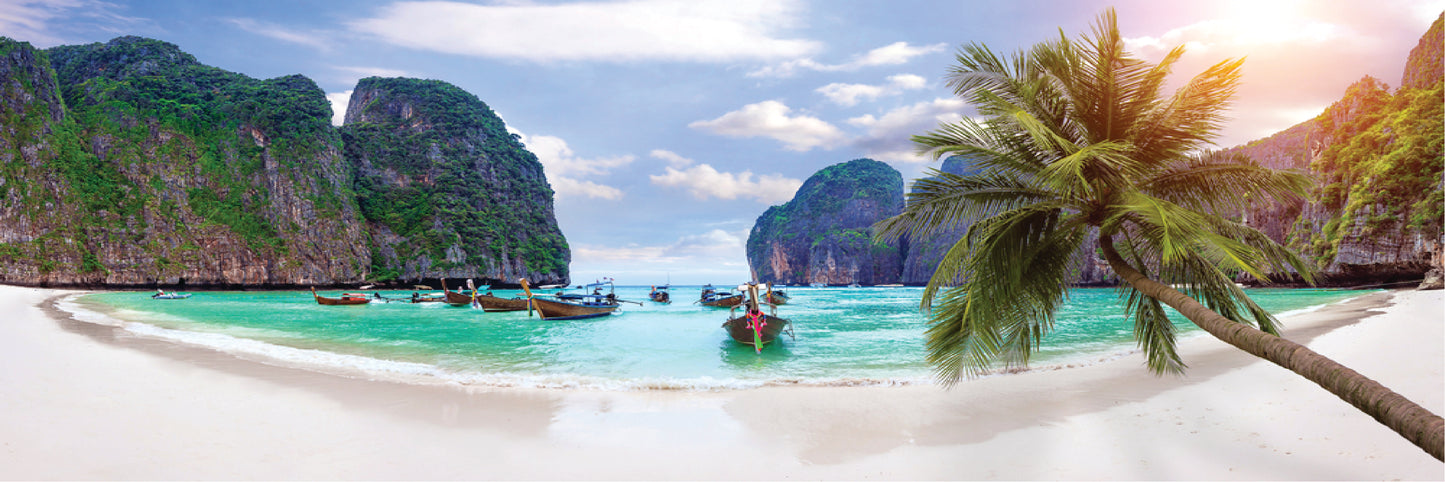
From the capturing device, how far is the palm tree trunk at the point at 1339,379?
8.29 ft

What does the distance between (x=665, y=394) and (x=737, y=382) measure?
1.73 m

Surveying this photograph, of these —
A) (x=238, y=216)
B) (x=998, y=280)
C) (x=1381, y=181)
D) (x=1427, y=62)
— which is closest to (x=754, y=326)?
(x=998, y=280)

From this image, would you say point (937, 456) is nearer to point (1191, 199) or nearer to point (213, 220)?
point (1191, 199)

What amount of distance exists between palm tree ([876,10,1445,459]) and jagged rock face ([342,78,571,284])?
91803 mm

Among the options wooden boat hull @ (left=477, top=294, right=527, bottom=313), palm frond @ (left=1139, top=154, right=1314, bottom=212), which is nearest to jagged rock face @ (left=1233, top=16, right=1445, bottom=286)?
palm frond @ (left=1139, top=154, right=1314, bottom=212)

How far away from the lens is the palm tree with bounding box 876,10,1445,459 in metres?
5.13

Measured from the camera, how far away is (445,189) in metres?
92.4

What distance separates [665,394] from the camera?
30.6ft

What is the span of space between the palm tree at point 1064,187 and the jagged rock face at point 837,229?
408 ft

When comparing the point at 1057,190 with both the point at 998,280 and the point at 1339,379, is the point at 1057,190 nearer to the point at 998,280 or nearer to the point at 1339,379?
the point at 998,280

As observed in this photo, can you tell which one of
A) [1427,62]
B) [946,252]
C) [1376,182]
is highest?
[1427,62]

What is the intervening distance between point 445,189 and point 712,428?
9852cm

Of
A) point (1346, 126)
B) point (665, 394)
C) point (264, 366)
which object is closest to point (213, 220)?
point (264, 366)

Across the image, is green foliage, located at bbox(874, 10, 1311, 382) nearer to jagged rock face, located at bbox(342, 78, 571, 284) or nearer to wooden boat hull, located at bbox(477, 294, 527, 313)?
wooden boat hull, located at bbox(477, 294, 527, 313)
